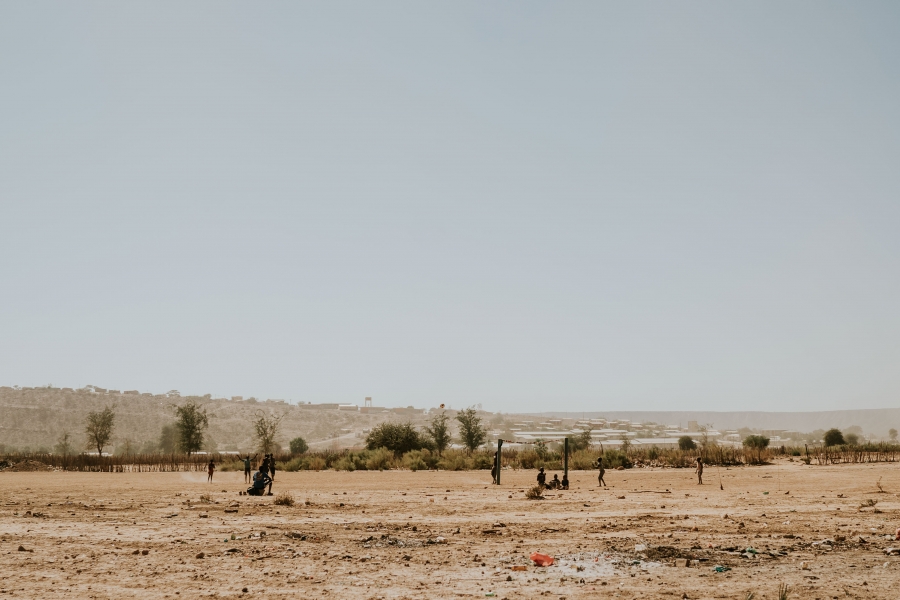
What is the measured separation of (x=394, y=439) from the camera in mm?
59438

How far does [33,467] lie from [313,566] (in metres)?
53.1

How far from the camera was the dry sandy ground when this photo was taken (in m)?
11.1

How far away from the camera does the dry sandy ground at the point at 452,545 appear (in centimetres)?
1112

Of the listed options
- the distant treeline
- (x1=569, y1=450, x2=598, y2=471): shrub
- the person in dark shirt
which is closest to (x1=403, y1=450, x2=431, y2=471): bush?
the distant treeline

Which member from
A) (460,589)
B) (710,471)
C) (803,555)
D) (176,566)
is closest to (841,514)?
(803,555)

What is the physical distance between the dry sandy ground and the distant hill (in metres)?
94.4

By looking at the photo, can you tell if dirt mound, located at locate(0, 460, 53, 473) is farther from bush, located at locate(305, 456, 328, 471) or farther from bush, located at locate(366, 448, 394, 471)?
bush, located at locate(366, 448, 394, 471)

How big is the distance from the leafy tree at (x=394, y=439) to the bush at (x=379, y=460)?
19.2ft

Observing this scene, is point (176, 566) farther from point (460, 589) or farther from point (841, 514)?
point (841, 514)

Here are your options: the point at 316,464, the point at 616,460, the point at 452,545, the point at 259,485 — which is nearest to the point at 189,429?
the point at 316,464

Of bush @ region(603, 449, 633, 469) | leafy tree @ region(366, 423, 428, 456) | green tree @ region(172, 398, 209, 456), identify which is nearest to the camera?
bush @ region(603, 449, 633, 469)

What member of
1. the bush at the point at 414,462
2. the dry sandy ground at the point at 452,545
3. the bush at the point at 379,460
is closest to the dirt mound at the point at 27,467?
the bush at the point at 379,460

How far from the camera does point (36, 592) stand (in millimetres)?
10953

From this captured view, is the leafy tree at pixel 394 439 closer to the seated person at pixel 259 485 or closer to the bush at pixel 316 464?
the bush at pixel 316 464
